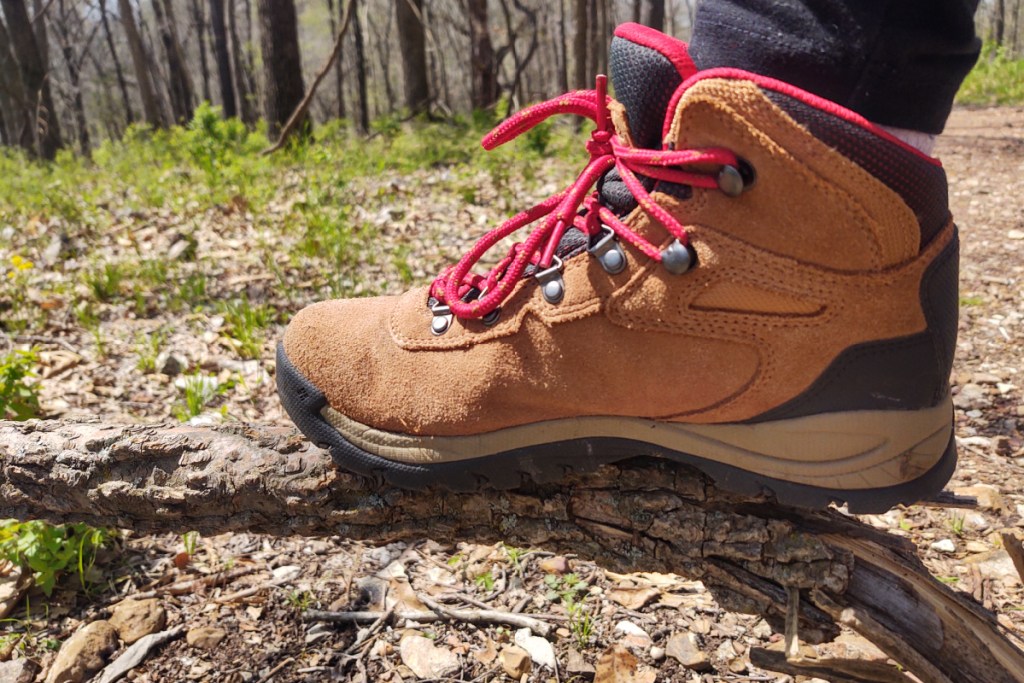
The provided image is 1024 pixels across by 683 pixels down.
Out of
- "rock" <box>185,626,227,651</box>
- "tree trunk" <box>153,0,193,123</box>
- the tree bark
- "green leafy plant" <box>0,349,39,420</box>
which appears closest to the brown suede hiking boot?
"rock" <box>185,626,227,651</box>

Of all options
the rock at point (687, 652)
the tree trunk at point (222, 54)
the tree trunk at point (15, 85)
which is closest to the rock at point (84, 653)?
the rock at point (687, 652)

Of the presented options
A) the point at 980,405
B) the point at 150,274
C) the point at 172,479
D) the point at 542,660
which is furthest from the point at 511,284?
the point at 150,274

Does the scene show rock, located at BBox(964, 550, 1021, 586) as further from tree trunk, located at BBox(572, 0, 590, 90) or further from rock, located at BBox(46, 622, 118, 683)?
tree trunk, located at BBox(572, 0, 590, 90)

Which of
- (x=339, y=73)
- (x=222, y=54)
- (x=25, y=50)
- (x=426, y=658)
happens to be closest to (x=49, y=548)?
(x=426, y=658)

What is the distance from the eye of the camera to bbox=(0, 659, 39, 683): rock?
161cm

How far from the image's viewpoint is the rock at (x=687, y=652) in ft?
5.06

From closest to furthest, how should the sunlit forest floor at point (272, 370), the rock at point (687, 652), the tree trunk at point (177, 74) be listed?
the rock at point (687, 652) < the sunlit forest floor at point (272, 370) < the tree trunk at point (177, 74)

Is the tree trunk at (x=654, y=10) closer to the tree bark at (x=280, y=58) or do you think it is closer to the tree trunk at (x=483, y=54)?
the tree trunk at (x=483, y=54)

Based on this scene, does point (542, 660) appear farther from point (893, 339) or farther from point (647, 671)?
point (893, 339)

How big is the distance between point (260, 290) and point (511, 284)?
8.57ft

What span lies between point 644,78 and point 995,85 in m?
12.7

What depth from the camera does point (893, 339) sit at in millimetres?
1018

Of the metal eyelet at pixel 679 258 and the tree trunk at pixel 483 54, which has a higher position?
the metal eyelet at pixel 679 258

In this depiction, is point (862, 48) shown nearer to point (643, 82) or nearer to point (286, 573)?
point (643, 82)
